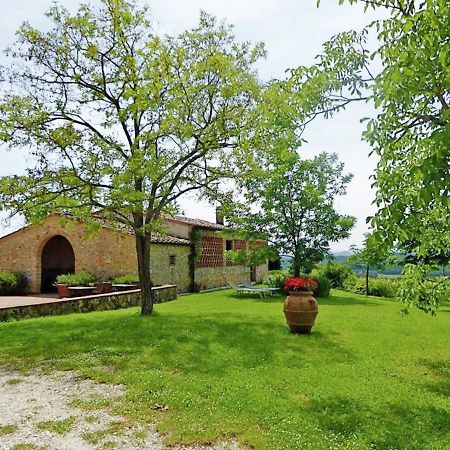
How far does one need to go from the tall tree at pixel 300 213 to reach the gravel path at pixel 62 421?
16941mm

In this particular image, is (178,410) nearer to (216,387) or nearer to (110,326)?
(216,387)

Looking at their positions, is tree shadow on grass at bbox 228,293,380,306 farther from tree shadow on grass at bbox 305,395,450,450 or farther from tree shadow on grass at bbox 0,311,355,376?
tree shadow on grass at bbox 305,395,450,450

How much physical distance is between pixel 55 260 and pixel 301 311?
20.8 m

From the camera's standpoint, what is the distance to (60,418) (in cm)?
512

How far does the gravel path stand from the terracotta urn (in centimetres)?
533

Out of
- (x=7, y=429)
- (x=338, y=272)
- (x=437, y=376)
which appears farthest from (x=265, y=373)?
(x=338, y=272)

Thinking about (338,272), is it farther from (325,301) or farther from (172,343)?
(172,343)

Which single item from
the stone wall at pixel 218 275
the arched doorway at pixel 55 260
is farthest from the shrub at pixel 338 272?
the arched doorway at pixel 55 260

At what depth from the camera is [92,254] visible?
2239cm

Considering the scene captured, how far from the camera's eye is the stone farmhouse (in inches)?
869

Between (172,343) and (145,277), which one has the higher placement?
(145,277)

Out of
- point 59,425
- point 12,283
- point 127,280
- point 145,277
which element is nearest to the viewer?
point 59,425

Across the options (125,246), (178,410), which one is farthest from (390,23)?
(125,246)

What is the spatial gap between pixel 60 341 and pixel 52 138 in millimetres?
5869
